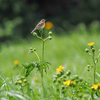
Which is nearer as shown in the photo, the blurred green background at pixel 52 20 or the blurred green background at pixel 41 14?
the blurred green background at pixel 52 20

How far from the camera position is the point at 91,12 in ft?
33.1

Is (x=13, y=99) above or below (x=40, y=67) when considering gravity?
below

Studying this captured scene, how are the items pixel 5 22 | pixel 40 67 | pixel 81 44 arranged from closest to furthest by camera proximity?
pixel 40 67 → pixel 81 44 → pixel 5 22

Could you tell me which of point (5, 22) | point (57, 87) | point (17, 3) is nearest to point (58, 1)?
point (17, 3)

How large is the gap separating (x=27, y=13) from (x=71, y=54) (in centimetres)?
463

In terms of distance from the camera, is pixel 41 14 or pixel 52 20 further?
pixel 52 20

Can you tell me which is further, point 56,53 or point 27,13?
point 27,13

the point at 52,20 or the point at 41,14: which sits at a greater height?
the point at 41,14

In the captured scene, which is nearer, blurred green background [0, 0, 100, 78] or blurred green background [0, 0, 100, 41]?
blurred green background [0, 0, 100, 78]

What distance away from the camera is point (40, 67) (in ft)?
3.46

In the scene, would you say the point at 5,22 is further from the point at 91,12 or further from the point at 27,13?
the point at 91,12

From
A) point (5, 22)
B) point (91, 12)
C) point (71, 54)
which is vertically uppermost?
point (91, 12)

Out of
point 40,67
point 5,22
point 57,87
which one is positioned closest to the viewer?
point 40,67

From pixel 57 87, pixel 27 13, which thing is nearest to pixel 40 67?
pixel 57 87
